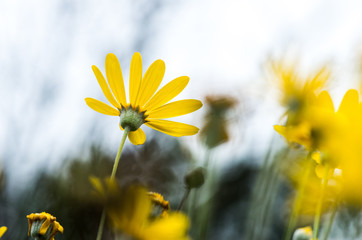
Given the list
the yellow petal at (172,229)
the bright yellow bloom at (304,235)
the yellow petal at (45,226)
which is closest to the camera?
the yellow petal at (172,229)

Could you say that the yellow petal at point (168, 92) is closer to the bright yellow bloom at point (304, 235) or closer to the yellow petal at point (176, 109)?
the yellow petal at point (176, 109)

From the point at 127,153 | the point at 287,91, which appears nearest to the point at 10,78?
the point at 127,153

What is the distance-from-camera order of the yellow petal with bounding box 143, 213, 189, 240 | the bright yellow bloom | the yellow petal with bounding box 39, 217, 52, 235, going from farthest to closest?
the bright yellow bloom, the yellow petal with bounding box 39, 217, 52, 235, the yellow petal with bounding box 143, 213, 189, 240

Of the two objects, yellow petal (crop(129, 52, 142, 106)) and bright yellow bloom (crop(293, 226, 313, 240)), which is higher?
yellow petal (crop(129, 52, 142, 106))

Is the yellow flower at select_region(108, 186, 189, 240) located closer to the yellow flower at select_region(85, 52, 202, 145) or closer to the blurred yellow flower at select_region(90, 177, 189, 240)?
the blurred yellow flower at select_region(90, 177, 189, 240)


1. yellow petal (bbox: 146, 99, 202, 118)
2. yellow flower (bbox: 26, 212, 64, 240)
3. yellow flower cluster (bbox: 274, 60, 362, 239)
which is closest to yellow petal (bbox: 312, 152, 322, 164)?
yellow flower cluster (bbox: 274, 60, 362, 239)

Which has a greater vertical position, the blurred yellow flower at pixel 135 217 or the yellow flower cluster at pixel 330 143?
the yellow flower cluster at pixel 330 143

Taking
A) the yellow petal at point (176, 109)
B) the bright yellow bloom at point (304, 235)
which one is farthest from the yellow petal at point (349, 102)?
the bright yellow bloom at point (304, 235)

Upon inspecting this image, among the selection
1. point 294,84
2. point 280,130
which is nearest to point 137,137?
point 280,130
